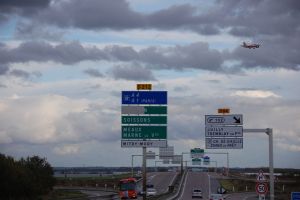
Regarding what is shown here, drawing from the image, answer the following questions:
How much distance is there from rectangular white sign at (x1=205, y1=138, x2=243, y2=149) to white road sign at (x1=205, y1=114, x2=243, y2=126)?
0.94m

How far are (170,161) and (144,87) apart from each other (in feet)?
250

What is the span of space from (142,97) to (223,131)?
6212mm

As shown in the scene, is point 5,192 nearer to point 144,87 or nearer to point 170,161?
point 144,87

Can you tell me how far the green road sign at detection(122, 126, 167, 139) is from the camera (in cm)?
4264

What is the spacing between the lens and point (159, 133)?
4278 centimetres

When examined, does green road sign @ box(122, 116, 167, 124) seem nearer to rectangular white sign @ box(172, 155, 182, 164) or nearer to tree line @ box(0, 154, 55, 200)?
tree line @ box(0, 154, 55, 200)

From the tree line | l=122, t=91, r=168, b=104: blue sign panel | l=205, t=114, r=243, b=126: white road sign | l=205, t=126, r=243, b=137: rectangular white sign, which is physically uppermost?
l=122, t=91, r=168, b=104: blue sign panel

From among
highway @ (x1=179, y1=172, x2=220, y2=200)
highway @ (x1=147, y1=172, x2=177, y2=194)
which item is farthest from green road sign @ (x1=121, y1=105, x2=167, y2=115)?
highway @ (x1=147, y1=172, x2=177, y2=194)

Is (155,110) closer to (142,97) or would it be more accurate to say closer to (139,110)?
(139,110)

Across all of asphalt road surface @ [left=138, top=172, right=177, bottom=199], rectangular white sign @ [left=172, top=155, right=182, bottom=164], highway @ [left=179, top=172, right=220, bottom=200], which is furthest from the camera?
rectangular white sign @ [left=172, top=155, right=182, bottom=164]

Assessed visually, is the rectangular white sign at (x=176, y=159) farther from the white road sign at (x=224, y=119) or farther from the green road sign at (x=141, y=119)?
the white road sign at (x=224, y=119)

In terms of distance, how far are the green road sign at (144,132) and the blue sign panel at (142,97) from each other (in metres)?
1.69

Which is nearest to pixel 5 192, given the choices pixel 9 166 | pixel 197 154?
pixel 9 166

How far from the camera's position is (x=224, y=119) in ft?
129
